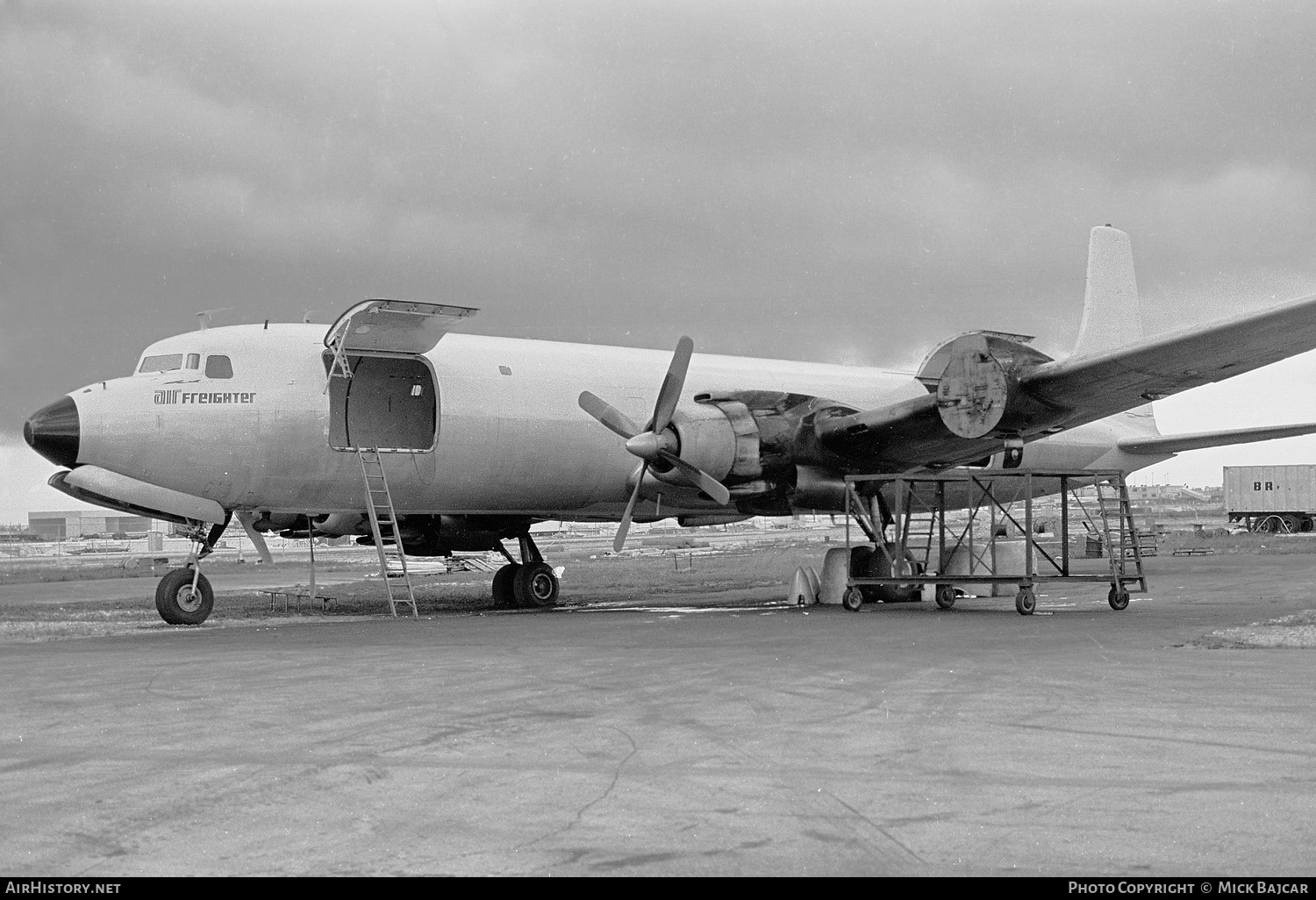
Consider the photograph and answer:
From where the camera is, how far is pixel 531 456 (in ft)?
67.6

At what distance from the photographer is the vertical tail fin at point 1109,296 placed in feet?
89.8

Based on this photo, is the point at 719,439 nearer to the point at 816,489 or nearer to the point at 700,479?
the point at 700,479

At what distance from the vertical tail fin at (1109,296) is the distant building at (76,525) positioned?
5046 inches

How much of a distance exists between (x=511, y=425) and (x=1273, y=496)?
62.6 meters

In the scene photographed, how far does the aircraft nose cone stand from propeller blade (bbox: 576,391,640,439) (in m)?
7.27

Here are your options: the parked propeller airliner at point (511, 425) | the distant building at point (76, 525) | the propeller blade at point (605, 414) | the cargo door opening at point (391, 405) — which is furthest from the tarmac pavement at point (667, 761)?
the distant building at point (76, 525)

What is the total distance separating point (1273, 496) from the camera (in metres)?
70.5

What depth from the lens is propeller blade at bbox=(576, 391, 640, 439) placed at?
19.5 meters

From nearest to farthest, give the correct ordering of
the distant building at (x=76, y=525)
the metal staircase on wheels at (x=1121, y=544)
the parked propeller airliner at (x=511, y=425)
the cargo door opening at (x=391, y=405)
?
1. the parked propeller airliner at (x=511, y=425)
2. the metal staircase on wheels at (x=1121, y=544)
3. the cargo door opening at (x=391, y=405)
4. the distant building at (x=76, y=525)

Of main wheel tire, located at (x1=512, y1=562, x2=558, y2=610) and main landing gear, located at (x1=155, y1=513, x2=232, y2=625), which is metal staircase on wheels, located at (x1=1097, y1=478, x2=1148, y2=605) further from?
main landing gear, located at (x1=155, y1=513, x2=232, y2=625)

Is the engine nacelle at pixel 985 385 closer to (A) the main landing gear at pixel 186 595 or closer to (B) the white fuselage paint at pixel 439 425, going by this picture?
(B) the white fuselage paint at pixel 439 425

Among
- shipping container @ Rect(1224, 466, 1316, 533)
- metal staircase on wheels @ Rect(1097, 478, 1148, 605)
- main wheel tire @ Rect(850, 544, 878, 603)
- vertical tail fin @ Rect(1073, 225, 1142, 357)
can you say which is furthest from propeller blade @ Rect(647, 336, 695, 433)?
shipping container @ Rect(1224, 466, 1316, 533)

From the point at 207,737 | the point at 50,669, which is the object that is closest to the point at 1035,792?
the point at 207,737
